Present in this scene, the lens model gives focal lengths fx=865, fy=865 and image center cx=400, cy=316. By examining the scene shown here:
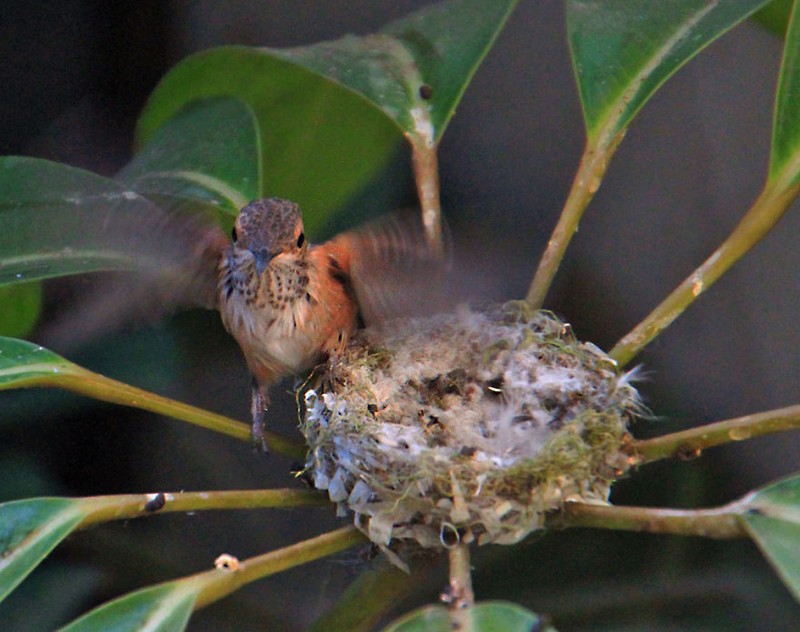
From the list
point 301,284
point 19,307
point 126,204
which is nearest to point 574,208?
point 301,284

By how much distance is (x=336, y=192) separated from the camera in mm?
1683

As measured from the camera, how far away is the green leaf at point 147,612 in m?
0.93

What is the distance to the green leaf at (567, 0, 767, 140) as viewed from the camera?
1.23m

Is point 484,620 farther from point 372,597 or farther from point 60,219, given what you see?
point 60,219

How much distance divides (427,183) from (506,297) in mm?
279

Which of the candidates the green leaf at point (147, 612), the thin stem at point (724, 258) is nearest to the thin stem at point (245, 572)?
the green leaf at point (147, 612)

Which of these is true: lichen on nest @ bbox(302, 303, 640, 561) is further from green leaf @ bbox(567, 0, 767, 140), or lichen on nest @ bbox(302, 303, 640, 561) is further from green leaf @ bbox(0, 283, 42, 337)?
green leaf @ bbox(0, 283, 42, 337)

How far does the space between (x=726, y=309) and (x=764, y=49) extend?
588mm

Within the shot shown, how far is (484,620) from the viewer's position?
84 cm

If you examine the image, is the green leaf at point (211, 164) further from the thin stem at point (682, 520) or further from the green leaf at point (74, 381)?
the thin stem at point (682, 520)

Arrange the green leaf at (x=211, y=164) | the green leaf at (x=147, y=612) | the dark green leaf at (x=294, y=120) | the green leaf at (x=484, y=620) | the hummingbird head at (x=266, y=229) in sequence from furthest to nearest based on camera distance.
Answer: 1. the dark green leaf at (x=294, y=120)
2. the green leaf at (x=211, y=164)
3. the hummingbird head at (x=266, y=229)
4. the green leaf at (x=147, y=612)
5. the green leaf at (x=484, y=620)

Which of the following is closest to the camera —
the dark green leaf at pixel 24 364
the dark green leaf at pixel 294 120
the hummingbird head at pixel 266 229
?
the dark green leaf at pixel 24 364

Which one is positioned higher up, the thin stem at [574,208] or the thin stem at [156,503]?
the thin stem at [574,208]

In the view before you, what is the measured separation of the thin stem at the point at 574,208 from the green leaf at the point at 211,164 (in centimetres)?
44
